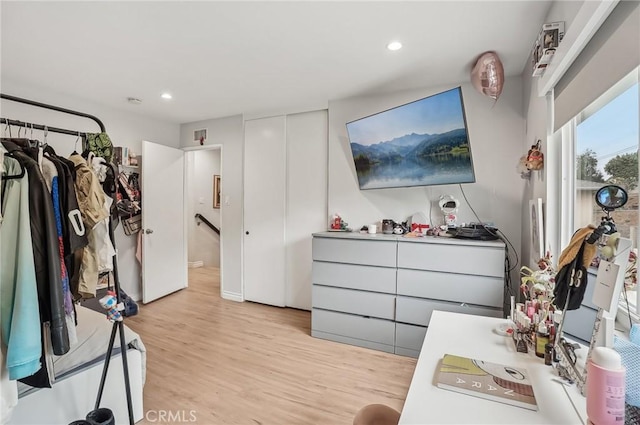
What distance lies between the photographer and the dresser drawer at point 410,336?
2.53 m

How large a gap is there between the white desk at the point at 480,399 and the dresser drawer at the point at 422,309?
118 centimetres

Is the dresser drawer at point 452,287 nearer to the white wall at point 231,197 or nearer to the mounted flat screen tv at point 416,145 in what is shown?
the mounted flat screen tv at point 416,145

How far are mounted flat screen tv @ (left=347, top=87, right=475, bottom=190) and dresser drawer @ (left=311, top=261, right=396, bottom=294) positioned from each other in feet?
2.81

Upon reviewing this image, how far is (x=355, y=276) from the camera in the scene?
9.07 ft

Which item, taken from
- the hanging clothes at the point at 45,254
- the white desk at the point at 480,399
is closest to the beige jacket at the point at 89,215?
the hanging clothes at the point at 45,254

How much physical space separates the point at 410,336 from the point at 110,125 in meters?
3.99

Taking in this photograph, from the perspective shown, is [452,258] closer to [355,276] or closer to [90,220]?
[355,276]

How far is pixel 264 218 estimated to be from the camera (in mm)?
3807

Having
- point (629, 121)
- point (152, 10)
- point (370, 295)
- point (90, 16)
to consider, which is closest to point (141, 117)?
point (90, 16)

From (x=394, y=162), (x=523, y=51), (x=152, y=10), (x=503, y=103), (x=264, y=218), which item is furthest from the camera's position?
(x=264, y=218)

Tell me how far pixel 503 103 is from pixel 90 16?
315 centimetres

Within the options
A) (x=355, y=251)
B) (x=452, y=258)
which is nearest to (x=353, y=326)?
(x=355, y=251)

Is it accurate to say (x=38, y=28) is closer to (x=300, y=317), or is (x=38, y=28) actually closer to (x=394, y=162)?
(x=394, y=162)

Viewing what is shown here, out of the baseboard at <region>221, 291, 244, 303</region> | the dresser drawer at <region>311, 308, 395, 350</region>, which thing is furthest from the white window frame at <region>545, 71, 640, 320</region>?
the baseboard at <region>221, 291, 244, 303</region>
